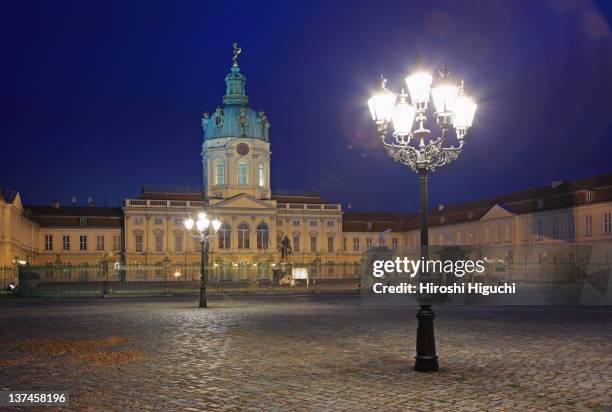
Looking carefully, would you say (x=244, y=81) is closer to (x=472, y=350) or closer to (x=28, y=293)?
(x=28, y=293)

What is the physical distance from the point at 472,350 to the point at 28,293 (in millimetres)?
35483

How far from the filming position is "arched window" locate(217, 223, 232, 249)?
8812 cm

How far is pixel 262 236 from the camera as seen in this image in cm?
9000

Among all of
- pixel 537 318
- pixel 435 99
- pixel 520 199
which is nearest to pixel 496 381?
pixel 435 99

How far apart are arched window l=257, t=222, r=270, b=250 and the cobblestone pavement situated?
223 feet

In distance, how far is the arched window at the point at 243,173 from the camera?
90.3 metres

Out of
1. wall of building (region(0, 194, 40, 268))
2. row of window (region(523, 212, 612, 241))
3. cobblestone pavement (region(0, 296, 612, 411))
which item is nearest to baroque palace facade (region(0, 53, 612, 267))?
wall of building (region(0, 194, 40, 268))

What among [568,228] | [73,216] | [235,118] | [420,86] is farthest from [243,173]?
[420,86]

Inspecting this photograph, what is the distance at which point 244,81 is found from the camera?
94812 mm

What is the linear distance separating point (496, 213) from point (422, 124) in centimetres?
6877

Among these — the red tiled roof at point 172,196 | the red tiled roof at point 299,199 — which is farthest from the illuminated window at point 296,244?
the red tiled roof at point 172,196

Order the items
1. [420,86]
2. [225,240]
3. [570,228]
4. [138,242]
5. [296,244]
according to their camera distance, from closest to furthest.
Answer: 1. [420,86]
2. [570,228]
3. [138,242]
4. [225,240]
5. [296,244]

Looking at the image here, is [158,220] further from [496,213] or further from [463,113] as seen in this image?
[463,113]

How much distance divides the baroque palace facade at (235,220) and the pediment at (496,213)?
13cm
